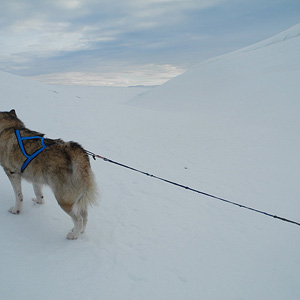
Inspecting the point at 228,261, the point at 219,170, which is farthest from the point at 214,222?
the point at 219,170

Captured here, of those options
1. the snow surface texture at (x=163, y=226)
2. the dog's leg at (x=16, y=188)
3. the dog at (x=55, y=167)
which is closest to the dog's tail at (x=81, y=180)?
the dog at (x=55, y=167)

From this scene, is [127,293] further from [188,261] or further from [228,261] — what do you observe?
[228,261]

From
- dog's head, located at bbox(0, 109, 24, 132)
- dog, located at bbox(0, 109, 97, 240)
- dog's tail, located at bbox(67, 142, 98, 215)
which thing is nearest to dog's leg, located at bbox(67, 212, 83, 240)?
dog, located at bbox(0, 109, 97, 240)

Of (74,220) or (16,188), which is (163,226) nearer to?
(74,220)

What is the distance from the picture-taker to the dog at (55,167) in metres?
2.81

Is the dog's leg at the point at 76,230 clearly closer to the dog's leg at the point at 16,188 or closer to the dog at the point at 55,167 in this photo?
the dog at the point at 55,167

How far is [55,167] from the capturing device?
9.28ft

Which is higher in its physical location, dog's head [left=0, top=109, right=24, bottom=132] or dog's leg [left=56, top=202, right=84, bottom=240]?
dog's head [left=0, top=109, right=24, bottom=132]

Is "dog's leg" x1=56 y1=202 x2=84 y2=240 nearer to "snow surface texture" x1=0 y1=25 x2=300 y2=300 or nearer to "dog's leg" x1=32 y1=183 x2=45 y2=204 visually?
"snow surface texture" x1=0 y1=25 x2=300 y2=300

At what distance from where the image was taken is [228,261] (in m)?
3.41

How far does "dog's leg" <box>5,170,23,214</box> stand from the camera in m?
3.30

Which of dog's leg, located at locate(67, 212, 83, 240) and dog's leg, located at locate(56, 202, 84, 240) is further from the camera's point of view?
dog's leg, located at locate(67, 212, 83, 240)

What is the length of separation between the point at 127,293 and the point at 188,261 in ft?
3.70

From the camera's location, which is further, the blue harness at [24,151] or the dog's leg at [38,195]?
the dog's leg at [38,195]
